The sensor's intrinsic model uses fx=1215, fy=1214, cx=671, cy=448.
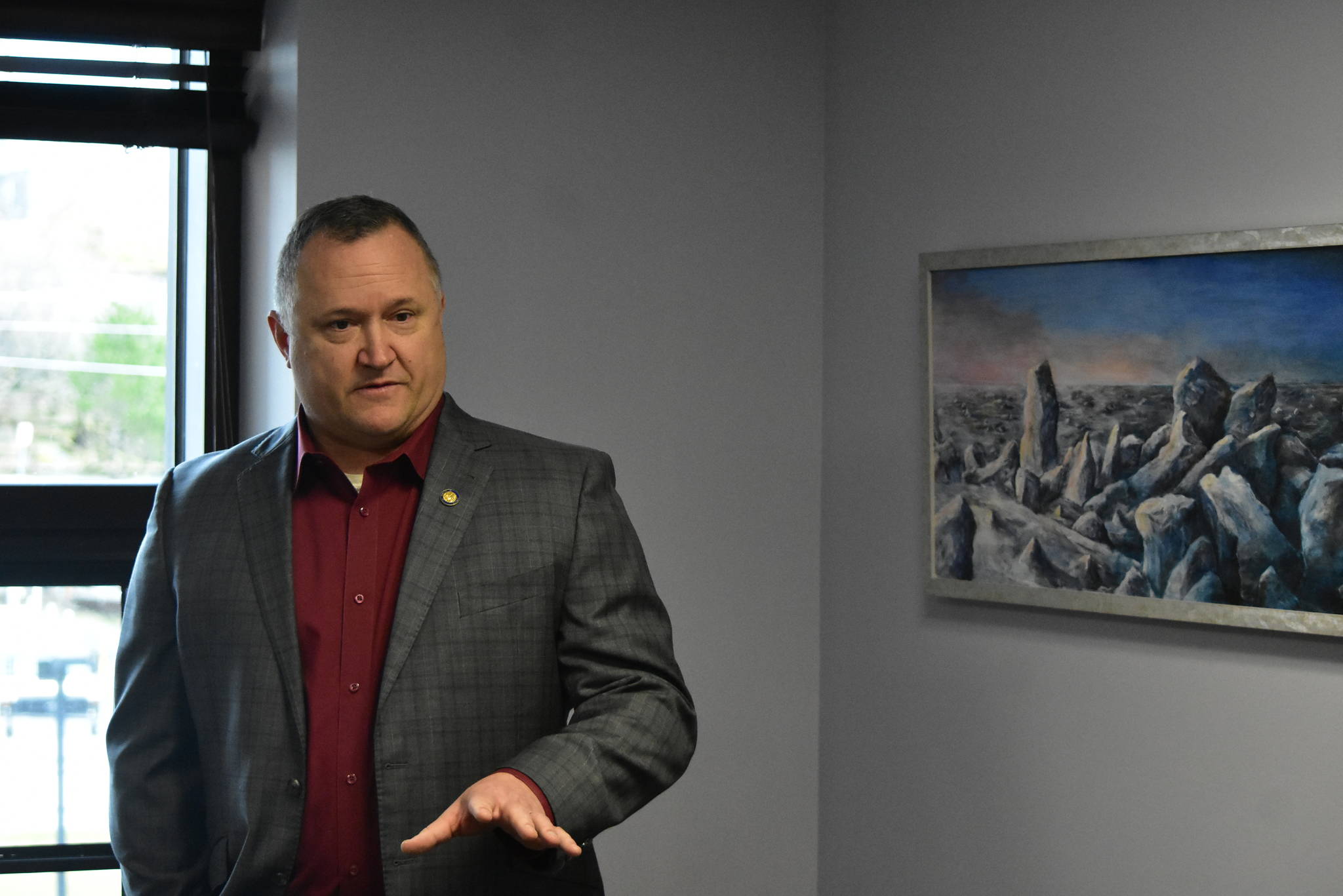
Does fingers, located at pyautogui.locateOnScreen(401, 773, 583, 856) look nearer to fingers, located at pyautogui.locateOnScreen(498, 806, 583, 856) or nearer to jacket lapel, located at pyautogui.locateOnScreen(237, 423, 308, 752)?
fingers, located at pyautogui.locateOnScreen(498, 806, 583, 856)

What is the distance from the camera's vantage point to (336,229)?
1.61 meters

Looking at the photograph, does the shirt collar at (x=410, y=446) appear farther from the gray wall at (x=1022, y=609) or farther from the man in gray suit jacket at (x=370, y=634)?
the gray wall at (x=1022, y=609)

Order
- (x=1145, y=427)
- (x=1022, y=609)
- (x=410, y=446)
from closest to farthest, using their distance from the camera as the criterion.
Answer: (x=410, y=446) < (x=1145, y=427) < (x=1022, y=609)

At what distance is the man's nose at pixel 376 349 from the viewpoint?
157 centimetres

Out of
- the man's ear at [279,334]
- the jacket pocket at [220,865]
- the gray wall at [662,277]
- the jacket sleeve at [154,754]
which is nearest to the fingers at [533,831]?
the jacket pocket at [220,865]

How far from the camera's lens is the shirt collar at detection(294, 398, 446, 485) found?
1.64m

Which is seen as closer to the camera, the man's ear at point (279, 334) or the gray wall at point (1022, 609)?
the man's ear at point (279, 334)

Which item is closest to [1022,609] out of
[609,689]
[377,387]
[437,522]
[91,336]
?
[609,689]

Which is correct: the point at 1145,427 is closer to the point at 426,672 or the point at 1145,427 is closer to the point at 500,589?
the point at 500,589

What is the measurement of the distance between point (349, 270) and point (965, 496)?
137 cm

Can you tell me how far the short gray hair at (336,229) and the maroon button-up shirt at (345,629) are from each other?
20 cm

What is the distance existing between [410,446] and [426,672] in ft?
1.01

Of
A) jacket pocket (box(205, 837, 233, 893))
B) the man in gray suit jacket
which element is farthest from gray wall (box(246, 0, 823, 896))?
jacket pocket (box(205, 837, 233, 893))

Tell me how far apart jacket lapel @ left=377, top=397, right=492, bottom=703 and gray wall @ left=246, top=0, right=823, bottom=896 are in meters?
0.77
